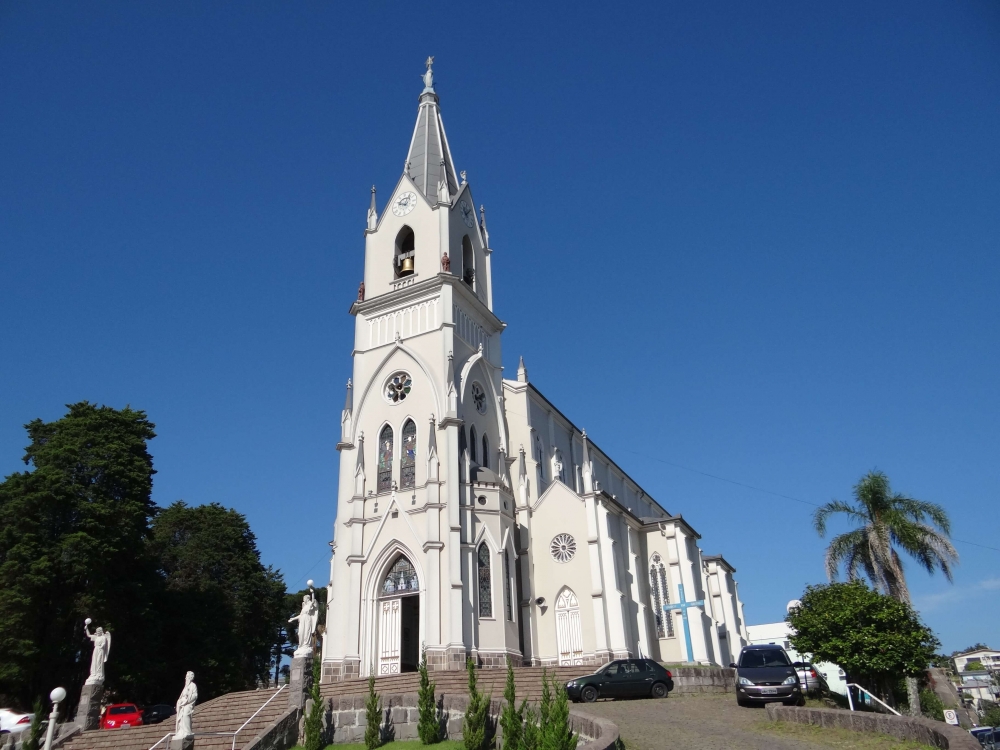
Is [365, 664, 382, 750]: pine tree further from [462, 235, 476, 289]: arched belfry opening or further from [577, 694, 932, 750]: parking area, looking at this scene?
[462, 235, 476, 289]: arched belfry opening

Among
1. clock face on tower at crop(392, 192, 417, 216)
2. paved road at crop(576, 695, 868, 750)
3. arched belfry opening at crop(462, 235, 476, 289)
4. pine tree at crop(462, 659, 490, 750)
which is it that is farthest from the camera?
arched belfry opening at crop(462, 235, 476, 289)

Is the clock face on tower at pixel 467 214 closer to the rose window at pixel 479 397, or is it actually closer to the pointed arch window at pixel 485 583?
the rose window at pixel 479 397

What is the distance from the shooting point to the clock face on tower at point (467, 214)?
3962cm

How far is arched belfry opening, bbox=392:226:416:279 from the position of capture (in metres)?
37.3

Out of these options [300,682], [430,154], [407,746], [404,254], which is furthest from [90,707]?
[430,154]

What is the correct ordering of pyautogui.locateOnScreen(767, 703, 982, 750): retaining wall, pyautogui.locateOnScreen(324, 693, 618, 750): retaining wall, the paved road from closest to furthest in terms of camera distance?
pyautogui.locateOnScreen(767, 703, 982, 750): retaining wall, the paved road, pyautogui.locateOnScreen(324, 693, 618, 750): retaining wall

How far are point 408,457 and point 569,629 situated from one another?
9181 millimetres

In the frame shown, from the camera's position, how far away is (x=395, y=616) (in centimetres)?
2978

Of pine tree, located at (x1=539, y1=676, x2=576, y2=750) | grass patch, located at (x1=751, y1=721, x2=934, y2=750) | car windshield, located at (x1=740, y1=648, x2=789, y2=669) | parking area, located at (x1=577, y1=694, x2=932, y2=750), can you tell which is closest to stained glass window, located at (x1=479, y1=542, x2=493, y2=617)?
parking area, located at (x1=577, y1=694, x2=932, y2=750)

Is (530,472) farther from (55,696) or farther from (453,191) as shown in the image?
(55,696)

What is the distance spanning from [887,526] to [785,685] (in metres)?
13.4

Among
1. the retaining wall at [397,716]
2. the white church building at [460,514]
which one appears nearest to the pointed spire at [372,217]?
the white church building at [460,514]

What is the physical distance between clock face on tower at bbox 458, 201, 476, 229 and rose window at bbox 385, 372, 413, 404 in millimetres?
9668

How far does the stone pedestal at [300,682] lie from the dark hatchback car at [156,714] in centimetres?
1104
